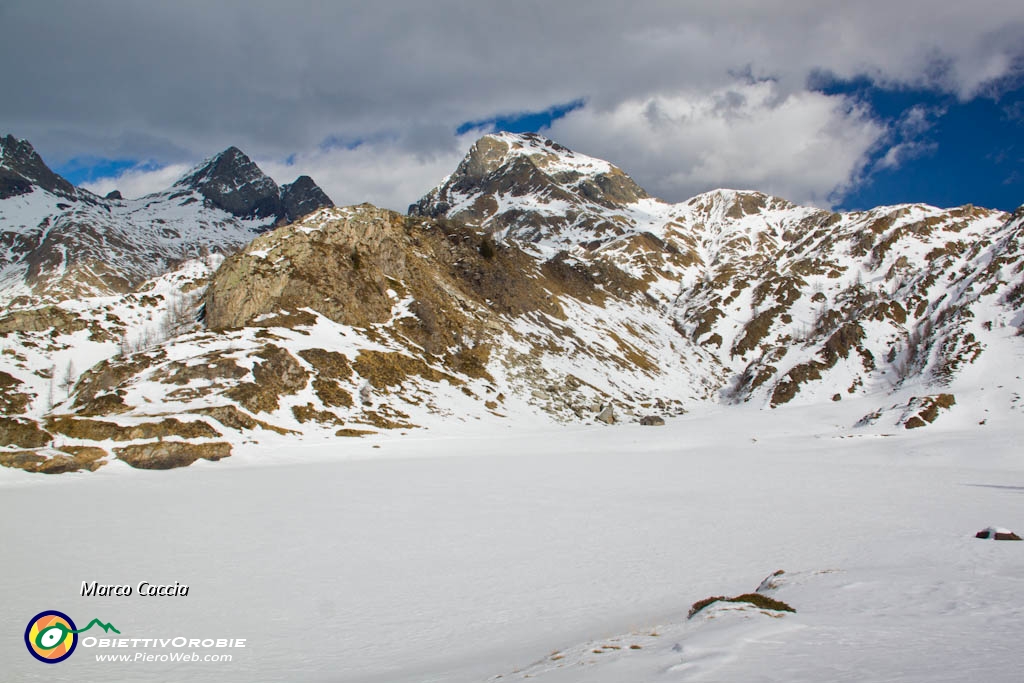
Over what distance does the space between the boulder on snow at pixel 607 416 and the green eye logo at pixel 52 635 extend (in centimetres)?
7168

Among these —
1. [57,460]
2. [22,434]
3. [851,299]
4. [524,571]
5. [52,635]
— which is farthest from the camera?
[851,299]

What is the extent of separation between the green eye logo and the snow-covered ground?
0.94ft

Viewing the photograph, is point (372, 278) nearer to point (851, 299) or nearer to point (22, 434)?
point (22, 434)

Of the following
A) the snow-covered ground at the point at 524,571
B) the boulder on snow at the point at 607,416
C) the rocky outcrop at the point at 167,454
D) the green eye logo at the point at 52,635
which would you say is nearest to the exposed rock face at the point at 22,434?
the rocky outcrop at the point at 167,454

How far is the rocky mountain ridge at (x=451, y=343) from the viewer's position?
180ft

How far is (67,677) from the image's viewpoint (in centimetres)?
1188

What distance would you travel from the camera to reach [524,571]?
1773 cm

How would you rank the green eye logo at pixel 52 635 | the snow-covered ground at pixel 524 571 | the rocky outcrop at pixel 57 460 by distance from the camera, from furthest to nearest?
the rocky outcrop at pixel 57 460
the green eye logo at pixel 52 635
the snow-covered ground at pixel 524 571

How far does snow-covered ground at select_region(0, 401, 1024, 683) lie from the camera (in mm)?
10289

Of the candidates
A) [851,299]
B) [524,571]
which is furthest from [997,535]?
[851,299]

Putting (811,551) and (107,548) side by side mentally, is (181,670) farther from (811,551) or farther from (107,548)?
(811,551)

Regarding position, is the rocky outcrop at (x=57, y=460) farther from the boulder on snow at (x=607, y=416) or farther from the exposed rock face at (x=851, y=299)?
the exposed rock face at (x=851, y=299)

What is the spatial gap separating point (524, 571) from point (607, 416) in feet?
217

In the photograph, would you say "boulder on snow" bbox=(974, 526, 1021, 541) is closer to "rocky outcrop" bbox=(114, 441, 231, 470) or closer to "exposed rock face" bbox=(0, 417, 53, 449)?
"rocky outcrop" bbox=(114, 441, 231, 470)
